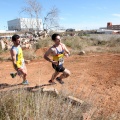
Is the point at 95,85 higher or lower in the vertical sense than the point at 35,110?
lower

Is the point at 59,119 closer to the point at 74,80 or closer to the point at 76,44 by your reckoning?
the point at 74,80

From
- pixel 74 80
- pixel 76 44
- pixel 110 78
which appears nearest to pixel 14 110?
pixel 74 80

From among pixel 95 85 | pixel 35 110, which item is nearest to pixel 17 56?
pixel 95 85

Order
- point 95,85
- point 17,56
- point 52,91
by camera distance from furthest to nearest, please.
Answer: point 95,85 → point 17,56 → point 52,91

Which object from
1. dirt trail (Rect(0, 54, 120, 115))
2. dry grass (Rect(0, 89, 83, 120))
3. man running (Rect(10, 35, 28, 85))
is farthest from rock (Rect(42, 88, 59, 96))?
man running (Rect(10, 35, 28, 85))

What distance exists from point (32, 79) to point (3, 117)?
3.26m

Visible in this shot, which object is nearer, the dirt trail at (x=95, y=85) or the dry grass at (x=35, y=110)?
the dry grass at (x=35, y=110)

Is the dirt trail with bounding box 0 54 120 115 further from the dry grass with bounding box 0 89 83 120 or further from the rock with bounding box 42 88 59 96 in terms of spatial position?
the dry grass with bounding box 0 89 83 120

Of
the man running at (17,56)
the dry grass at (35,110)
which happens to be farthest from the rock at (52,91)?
the man running at (17,56)

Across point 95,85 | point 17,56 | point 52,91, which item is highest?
point 17,56

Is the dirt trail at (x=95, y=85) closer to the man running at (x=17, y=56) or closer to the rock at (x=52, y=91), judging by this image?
the rock at (x=52, y=91)

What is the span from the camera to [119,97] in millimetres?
4742

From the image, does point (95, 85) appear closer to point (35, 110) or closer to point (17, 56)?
point (17, 56)

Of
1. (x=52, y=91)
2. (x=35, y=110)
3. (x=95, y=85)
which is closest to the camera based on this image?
(x=35, y=110)
